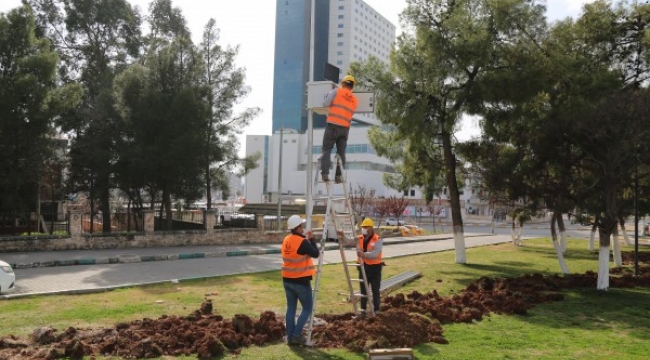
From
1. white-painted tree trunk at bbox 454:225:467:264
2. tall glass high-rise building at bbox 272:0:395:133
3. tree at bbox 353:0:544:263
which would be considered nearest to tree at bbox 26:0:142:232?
tree at bbox 353:0:544:263

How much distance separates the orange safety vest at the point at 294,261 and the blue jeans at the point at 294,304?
177 mm

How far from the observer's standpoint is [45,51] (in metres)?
20.8

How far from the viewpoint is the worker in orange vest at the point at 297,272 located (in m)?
6.91

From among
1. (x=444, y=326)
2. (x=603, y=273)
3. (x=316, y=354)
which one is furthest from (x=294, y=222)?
(x=603, y=273)

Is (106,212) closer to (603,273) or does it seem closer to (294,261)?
(294,261)

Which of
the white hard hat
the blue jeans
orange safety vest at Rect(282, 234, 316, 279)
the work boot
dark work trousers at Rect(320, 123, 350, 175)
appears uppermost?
dark work trousers at Rect(320, 123, 350, 175)

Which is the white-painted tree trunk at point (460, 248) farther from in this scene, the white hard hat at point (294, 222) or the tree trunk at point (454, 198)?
the white hard hat at point (294, 222)

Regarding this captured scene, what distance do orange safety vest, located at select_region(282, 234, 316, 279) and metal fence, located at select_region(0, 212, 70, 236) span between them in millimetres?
16096

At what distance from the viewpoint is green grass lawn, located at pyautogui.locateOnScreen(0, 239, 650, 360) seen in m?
7.07

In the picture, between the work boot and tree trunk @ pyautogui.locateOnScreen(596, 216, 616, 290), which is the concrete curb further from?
tree trunk @ pyautogui.locateOnScreen(596, 216, 616, 290)

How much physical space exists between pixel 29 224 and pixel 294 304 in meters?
18.4

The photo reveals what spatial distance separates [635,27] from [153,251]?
20.2 meters

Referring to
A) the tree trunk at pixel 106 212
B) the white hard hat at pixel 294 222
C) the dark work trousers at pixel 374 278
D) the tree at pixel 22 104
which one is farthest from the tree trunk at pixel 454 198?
the tree trunk at pixel 106 212

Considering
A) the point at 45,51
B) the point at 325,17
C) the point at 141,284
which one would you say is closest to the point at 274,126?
the point at 325,17
